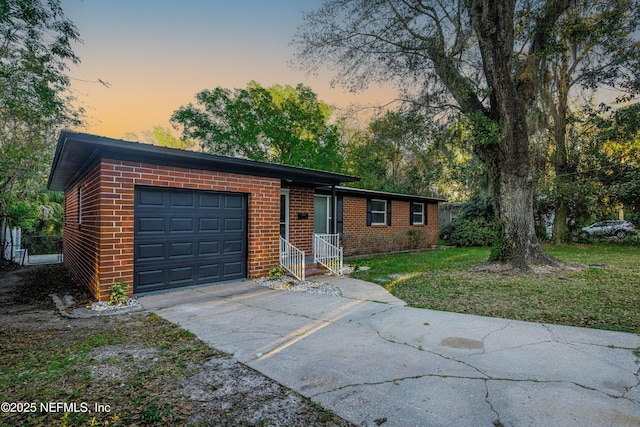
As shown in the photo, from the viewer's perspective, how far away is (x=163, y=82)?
11711 mm

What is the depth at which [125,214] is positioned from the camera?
5590 millimetres

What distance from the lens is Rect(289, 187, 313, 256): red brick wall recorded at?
9680mm

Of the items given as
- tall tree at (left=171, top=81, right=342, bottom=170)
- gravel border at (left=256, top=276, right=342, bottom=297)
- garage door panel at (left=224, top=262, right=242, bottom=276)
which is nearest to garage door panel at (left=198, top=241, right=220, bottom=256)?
garage door panel at (left=224, top=262, right=242, bottom=276)

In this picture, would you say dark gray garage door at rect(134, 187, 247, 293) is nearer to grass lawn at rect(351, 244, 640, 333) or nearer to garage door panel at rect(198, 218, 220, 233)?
garage door panel at rect(198, 218, 220, 233)

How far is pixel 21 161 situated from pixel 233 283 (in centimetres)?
1001

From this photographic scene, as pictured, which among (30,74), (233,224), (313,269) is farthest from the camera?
(313,269)

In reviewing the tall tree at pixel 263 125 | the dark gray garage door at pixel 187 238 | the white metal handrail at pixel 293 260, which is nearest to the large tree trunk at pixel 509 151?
the white metal handrail at pixel 293 260

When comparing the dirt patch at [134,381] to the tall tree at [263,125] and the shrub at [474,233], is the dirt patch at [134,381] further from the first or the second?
the tall tree at [263,125]

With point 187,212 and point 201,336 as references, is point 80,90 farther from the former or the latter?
point 201,336

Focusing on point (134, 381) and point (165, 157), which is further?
point (165, 157)

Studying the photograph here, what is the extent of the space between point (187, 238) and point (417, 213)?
41.4 feet

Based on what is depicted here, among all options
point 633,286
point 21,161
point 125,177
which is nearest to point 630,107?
point 633,286

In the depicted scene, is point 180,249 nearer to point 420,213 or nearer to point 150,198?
point 150,198

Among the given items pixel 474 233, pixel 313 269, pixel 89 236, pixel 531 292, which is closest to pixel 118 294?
pixel 89 236
